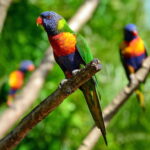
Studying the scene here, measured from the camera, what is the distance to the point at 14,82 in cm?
524

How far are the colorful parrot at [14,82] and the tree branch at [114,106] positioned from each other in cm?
207

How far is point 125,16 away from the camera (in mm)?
5684

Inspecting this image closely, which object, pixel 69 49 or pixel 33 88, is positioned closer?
pixel 69 49

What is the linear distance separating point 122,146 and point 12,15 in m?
2.09

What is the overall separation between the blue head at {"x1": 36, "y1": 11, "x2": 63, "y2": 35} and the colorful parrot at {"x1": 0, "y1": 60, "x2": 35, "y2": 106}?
7.73ft

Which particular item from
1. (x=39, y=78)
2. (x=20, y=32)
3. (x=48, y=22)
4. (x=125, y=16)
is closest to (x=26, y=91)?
(x=39, y=78)

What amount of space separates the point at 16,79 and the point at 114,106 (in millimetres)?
2654

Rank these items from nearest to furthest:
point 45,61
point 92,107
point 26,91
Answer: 1. point 92,107
2. point 26,91
3. point 45,61

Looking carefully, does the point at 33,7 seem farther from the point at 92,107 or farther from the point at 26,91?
the point at 92,107

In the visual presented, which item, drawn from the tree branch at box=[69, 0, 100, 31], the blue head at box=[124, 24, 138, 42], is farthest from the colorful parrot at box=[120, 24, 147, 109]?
the tree branch at box=[69, 0, 100, 31]

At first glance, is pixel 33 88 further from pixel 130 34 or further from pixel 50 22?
pixel 130 34

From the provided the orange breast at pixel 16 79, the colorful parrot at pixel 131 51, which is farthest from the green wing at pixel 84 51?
the orange breast at pixel 16 79

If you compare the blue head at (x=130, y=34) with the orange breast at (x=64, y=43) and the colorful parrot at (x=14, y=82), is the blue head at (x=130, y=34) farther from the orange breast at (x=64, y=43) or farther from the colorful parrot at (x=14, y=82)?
the orange breast at (x=64, y=43)

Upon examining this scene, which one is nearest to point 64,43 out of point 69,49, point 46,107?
point 69,49
